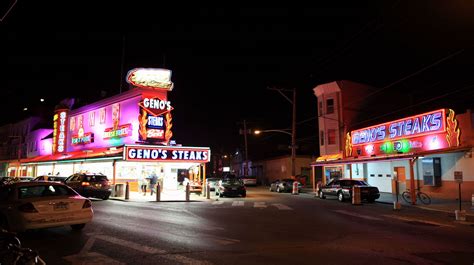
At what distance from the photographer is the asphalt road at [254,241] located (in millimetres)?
7668

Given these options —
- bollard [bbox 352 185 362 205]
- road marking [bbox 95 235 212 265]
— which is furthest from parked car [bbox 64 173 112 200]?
bollard [bbox 352 185 362 205]

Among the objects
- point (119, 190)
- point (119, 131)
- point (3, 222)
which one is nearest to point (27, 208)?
point (3, 222)

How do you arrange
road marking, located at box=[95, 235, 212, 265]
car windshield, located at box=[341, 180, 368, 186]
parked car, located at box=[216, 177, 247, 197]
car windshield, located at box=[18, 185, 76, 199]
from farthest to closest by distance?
parked car, located at box=[216, 177, 247, 197] → car windshield, located at box=[341, 180, 368, 186] → car windshield, located at box=[18, 185, 76, 199] → road marking, located at box=[95, 235, 212, 265]

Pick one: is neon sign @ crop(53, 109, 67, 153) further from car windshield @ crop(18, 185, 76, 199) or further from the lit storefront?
car windshield @ crop(18, 185, 76, 199)

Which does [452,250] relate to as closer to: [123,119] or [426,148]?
[426,148]

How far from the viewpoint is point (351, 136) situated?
35.0m

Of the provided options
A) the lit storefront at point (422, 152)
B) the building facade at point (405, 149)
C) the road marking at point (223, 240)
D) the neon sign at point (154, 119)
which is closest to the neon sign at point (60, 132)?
the neon sign at point (154, 119)

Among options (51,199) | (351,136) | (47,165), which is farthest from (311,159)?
(51,199)

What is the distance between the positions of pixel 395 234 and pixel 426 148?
1595 cm

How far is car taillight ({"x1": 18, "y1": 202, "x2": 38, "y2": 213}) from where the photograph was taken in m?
9.26

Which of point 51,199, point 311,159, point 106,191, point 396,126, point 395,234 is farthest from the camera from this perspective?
point 311,159

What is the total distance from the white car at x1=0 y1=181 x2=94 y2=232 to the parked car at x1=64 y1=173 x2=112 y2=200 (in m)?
12.6

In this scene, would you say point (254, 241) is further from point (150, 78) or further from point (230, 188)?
point (150, 78)

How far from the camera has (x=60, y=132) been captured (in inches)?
1793
